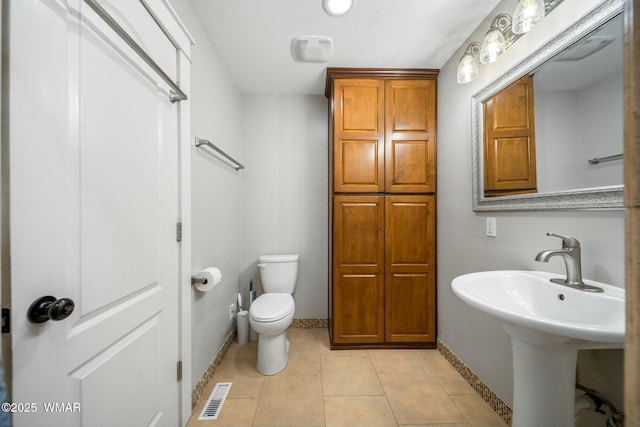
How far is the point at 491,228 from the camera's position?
4.54 feet

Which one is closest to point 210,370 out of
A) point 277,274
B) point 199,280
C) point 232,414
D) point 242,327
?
point 232,414

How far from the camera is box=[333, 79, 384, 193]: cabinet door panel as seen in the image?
6.36 feet

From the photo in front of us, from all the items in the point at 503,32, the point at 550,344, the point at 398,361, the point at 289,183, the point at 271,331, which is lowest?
the point at 398,361

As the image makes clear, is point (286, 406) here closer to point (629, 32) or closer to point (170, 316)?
point (170, 316)

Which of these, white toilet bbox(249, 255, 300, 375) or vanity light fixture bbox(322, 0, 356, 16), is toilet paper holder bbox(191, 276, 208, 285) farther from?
vanity light fixture bbox(322, 0, 356, 16)

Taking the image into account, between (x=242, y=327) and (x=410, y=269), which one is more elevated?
(x=410, y=269)

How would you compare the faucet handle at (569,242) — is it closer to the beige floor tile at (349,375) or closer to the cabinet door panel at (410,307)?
the cabinet door panel at (410,307)

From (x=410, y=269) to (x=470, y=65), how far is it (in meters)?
1.47

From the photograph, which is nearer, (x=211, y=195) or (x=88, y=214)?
(x=88, y=214)

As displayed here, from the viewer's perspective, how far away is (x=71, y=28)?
0.66 m

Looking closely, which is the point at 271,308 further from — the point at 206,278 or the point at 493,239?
the point at 493,239

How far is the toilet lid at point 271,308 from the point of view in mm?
1565

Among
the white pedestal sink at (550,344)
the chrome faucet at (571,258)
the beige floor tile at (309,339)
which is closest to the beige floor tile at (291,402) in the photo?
the beige floor tile at (309,339)

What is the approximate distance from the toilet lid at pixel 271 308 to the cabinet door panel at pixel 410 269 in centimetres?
83
